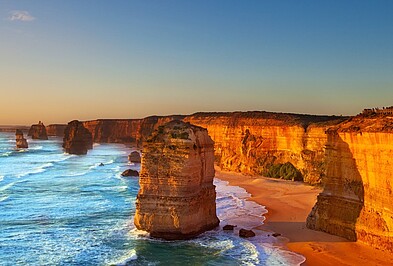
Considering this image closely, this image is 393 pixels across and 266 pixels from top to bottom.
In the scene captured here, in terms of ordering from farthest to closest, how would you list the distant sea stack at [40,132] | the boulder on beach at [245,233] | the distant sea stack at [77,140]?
1. the distant sea stack at [40,132]
2. the distant sea stack at [77,140]
3. the boulder on beach at [245,233]

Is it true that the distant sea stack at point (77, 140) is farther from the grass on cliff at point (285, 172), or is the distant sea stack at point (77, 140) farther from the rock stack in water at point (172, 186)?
the rock stack in water at point (172, 186)

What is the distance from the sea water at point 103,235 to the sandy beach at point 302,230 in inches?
41.5

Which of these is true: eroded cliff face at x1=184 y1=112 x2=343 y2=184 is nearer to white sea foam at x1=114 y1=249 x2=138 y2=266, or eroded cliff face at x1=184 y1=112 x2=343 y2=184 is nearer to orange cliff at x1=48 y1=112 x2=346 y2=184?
orange cliff at x1=48 y1=112 x2=346 y2=184

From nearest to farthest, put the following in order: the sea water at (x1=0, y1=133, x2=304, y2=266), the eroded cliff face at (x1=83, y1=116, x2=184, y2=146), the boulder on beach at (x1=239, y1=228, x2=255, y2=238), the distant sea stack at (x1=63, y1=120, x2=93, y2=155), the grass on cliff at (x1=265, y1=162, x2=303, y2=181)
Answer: the sea water at (x1=0, y1=133, x2=304, y2=266) → the boulder on beach at (x1=239, y1=228, x2=255, y2=238) → the grass on cliff at (x1=265, y1=162, x2=303, y2=181) → the distant sea stack at (x1=63, y1=120, x2=93, y2=155) → the eroded cliff face at (x1=83, y1=116, x2=184, y2=146)

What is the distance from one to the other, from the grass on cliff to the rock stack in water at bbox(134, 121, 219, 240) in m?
28.9

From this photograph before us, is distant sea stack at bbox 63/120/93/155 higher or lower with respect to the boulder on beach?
higher

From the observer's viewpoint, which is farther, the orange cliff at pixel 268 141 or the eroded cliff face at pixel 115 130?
the eroded cliff face at pixel 115 130

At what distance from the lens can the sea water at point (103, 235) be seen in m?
21.1

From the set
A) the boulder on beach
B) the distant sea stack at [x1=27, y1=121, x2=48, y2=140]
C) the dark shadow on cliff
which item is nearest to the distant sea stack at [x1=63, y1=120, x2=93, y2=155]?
the distant sea stack at [x1=27, y1=121, x2=48, y2=140]

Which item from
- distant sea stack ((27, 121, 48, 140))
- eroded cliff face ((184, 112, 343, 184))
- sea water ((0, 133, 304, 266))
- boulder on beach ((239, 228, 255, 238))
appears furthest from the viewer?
distant sea stack ((27, 121, 48, 140))

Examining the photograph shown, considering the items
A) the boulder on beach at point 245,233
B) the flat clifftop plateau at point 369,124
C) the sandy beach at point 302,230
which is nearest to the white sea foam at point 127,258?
the boulder on beach at point 245,233

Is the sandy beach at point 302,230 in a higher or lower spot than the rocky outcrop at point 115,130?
lower

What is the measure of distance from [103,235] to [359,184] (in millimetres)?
14964

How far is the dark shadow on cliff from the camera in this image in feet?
75.3
